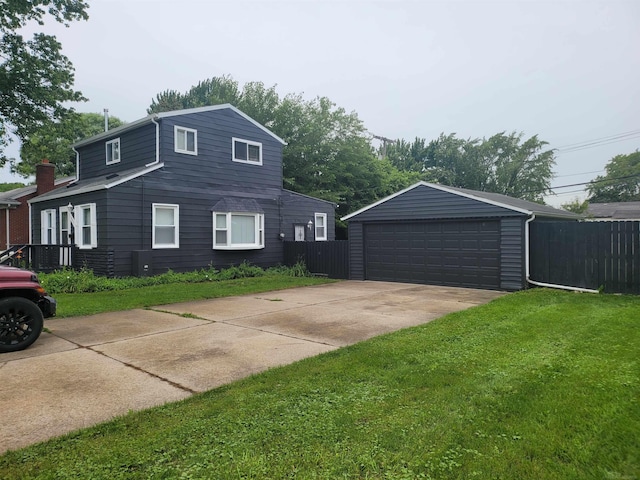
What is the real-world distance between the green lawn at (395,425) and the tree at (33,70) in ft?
54.7

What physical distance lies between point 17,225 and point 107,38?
37.3ft

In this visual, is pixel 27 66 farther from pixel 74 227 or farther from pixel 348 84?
pixel 348 84

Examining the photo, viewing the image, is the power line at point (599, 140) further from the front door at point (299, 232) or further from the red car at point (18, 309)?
the red car at point (18, 309)

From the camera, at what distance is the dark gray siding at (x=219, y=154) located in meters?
14.4

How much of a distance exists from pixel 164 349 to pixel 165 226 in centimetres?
940

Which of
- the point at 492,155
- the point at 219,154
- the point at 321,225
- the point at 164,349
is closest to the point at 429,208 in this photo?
the point at 321,225

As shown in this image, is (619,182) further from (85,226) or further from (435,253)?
(85,226)

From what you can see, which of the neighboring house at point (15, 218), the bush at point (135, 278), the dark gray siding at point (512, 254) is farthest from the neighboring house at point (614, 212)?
the neighboring house at point (15, 218)

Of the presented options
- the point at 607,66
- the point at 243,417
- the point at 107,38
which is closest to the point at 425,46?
the point at 607,66

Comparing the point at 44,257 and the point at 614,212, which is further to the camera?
the point at 614,212

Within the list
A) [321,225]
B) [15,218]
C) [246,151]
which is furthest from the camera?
[15,218]

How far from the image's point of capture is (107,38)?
1731cm

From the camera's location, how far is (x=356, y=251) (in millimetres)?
15102

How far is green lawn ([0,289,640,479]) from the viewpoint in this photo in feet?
8.18
